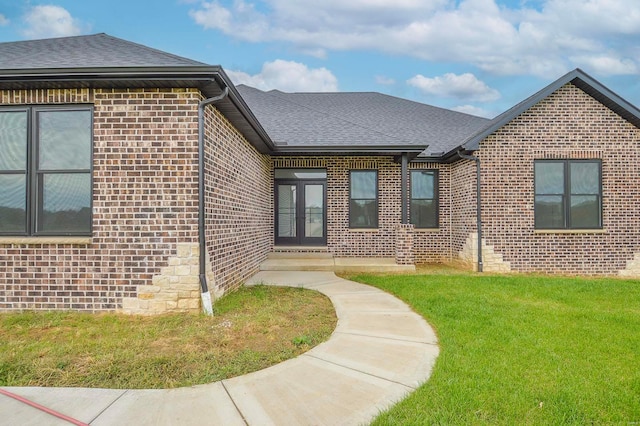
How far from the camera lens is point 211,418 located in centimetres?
239

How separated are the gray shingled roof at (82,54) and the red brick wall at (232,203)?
1.12 meters

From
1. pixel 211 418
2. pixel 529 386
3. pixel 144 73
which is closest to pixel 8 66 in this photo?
pixel 144 73

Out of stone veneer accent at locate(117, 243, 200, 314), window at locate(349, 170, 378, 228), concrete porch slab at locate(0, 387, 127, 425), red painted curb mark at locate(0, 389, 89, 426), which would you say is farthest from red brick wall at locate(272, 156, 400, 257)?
red painted curb mark at locate(0, 389, 89, 426)

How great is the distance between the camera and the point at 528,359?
3422mm

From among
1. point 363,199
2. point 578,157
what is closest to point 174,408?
point 363,199

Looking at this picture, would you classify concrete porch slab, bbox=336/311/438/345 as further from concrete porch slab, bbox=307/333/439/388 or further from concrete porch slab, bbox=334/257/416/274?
concrete porch slab, bbox=334/257/416/274

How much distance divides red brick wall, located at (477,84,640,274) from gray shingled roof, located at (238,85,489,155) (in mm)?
2315

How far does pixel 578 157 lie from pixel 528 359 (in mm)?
8373

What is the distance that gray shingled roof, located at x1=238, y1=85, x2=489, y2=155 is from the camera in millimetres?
9898

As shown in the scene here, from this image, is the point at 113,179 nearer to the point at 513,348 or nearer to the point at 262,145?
the point at 262,145

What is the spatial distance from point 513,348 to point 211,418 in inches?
126

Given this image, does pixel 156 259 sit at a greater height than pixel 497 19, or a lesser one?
lesser

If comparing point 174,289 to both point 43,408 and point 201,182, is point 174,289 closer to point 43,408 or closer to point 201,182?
point 201,182

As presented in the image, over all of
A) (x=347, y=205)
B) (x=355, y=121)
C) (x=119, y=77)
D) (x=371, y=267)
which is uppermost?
(x=355, y=121)
